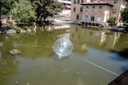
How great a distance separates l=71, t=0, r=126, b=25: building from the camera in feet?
108

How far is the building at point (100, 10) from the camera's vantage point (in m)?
32.8

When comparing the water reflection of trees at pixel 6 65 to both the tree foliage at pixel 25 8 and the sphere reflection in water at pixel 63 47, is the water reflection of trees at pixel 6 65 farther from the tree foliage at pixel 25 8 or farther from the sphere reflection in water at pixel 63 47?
the tree foliage at pixel 25 8

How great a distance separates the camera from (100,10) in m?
33.1

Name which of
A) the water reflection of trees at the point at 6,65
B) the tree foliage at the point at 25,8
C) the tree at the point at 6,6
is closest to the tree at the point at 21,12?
the tree foliage at the point at 25,8

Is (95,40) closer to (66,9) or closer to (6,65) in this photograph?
(6,65)

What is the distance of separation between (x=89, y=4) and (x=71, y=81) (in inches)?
1122

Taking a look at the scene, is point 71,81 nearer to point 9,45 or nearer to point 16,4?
point 9,45

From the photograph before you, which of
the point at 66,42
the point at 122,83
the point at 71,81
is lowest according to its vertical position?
the point at 71,81

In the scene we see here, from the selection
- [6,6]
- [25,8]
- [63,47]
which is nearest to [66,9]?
[25,8]

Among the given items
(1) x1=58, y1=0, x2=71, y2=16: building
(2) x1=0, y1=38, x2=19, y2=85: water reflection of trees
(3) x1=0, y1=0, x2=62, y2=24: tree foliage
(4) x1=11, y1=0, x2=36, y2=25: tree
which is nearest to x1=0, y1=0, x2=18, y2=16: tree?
(3) x1=0, y1=0, x2=62, y2=24: tree foliage

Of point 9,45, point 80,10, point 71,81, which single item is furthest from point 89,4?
point 71,81

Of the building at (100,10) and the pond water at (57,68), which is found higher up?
the building at (100,10)

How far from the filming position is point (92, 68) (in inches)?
408

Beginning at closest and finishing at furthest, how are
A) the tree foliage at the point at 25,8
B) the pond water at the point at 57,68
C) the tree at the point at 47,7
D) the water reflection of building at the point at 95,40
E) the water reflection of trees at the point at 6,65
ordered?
the pond water at the point at 57,68
the water reflection of trees at the point at 6,65
the water reflection of building at the point at 95,40
the tree foliage at the point at 25,8
the tree at the point at 47,7
